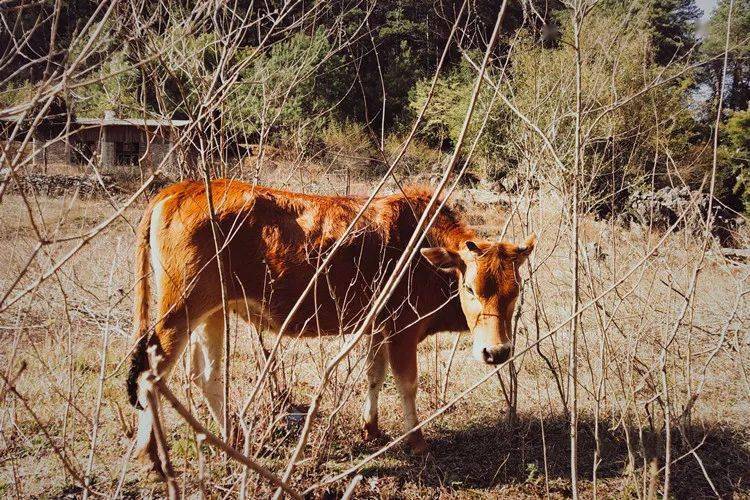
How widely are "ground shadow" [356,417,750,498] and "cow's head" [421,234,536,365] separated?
27.7 inches

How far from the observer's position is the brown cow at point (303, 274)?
3223 mm

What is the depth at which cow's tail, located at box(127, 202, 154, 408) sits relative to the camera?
113 inches

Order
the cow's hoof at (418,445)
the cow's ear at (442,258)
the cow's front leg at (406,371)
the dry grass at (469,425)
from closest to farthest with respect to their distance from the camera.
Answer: the dry grass at (469,425) < the cow's ear at (442,258) < the cow's hoof at (418,445) < the cow's front leg at (406,371)

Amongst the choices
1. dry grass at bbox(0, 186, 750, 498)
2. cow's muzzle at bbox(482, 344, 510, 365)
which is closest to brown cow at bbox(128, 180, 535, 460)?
cow's muzzle at bbox(482, 344, 510, 365)

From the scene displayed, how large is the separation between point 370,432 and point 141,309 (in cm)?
197

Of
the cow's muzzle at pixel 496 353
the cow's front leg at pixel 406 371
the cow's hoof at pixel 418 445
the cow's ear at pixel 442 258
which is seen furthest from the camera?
the cow's front leg at pixel 406 371

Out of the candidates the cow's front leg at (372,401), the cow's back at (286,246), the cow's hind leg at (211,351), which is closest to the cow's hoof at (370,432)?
the cow's front leg at (372,401)

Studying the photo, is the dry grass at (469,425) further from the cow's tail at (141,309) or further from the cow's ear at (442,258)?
the cow's ear at (442,258)

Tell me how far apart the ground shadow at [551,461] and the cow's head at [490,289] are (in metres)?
0.70

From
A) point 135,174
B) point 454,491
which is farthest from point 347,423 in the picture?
point 135,174

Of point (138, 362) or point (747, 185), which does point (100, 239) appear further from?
point (747, 185)

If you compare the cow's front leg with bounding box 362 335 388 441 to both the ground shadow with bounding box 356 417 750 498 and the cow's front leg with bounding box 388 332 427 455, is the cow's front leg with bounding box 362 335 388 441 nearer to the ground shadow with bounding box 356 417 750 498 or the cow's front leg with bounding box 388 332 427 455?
the cow's front leg with bounding box 388 332 427 455

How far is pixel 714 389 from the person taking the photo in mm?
4547

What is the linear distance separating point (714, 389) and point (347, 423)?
3.49 m
